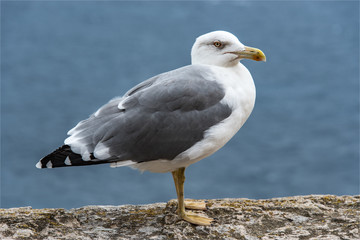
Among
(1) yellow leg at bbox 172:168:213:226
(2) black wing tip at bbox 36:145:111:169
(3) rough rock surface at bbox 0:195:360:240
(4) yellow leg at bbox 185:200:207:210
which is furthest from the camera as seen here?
(4) yellow leg at bbox 185:200:207:210

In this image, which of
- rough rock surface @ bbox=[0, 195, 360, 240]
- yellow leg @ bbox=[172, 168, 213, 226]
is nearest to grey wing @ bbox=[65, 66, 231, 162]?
yellow leg @ bbox=[172, 168, 213, 226]

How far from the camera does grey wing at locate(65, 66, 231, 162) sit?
4785 mm

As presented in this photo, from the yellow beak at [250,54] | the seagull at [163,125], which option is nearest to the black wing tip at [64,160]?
the seagull at [163,125]

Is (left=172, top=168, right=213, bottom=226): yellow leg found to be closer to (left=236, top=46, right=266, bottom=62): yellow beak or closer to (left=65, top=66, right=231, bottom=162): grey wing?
(left=65, top=66, right=231, bottom=162): grey wing

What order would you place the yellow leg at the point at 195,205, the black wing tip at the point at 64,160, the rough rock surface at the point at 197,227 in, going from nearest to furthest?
the black wing tip at the point at 64,160
the rough rock surface at the point at 197,227
the yellow leg at the point at 195,205

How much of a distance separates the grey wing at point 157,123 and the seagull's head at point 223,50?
0.36 m

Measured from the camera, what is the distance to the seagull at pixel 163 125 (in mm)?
4777

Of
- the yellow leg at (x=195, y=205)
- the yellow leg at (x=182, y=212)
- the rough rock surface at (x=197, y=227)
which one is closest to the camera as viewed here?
the rough rock surface at (x=197, y=227)

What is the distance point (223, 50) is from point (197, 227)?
1.49 meters

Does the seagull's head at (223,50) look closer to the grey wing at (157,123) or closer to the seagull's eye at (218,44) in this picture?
the seagull's eye at (218,44)

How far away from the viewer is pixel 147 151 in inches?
189

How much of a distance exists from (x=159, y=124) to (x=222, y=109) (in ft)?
1.68

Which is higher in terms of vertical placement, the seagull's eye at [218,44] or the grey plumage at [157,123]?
the seagull's eye at [218,44]

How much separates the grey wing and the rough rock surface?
69cm
